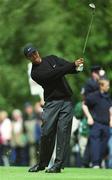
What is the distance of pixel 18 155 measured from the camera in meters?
31.3

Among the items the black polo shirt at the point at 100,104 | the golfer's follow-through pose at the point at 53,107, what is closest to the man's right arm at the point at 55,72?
the golfer's follow-through pose at the point at 53,107

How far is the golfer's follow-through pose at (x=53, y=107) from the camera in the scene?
17500mm

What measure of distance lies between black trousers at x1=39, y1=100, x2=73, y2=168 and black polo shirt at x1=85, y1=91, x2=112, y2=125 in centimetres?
506

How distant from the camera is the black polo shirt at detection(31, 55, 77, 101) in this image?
1736 cm

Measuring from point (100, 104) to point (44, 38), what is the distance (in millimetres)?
11395

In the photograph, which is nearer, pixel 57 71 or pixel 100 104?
pixel 57 71

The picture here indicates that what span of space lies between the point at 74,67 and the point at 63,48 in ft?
51.1

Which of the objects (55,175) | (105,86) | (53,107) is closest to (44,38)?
(105,86)

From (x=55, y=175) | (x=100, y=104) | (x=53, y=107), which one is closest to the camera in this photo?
(x=55, y=175)

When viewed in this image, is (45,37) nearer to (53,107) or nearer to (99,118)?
(99,118)

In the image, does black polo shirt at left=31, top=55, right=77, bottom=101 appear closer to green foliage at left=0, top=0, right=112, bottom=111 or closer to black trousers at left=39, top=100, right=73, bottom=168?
black trousers at left=39, top=100, right=73, bottom=168

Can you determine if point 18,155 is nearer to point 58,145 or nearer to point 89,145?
point 89,145

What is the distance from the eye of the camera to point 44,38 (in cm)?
3409

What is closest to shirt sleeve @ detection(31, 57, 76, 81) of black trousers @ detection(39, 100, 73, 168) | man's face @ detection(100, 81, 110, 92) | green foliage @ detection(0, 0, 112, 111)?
black trousers @ detection(39, 100, 73, 168)
